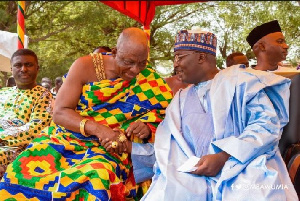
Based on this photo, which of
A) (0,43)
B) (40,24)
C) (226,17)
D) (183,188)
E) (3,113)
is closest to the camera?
(183,188)

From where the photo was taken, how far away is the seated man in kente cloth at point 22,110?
383cm

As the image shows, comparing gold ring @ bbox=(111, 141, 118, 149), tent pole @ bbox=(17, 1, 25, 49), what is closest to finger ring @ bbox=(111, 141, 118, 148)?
gold ring @ bbox=(111, 141, 118, 149)

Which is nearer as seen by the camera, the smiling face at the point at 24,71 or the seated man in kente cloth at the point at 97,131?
the seated man in kente cloth at the point at 97,131

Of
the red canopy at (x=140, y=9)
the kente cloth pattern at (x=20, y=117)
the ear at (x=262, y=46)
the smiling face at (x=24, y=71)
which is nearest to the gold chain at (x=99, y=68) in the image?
the kente cloth pattern at (x=20, y=117)

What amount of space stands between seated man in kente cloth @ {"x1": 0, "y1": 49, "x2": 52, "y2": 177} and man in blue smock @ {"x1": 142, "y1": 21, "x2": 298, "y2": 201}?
4.50ft

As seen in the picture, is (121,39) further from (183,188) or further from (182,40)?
(183,188)

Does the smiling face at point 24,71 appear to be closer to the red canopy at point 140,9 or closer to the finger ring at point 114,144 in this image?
the finger ring at point 114,144

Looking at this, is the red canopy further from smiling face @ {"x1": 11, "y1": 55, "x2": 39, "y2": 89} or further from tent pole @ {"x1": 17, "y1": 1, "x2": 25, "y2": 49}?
smiling face @ {"x1": 11, "y1": 55, "x2": 39, "y2": 89}

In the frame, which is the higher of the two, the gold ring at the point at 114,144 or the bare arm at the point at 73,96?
the bare arm at the point at 73,96

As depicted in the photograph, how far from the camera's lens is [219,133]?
8.80 feet

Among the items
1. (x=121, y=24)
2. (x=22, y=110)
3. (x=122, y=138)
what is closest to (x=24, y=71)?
(x=22, y=110)

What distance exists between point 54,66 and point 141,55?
40.0ft

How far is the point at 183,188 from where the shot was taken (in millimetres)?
2541

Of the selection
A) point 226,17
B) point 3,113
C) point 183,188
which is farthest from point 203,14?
point 183,188
